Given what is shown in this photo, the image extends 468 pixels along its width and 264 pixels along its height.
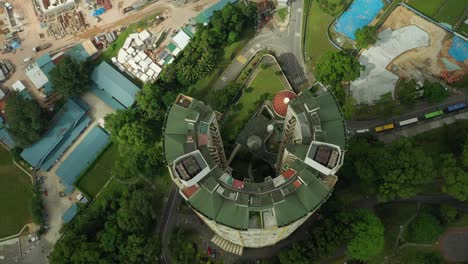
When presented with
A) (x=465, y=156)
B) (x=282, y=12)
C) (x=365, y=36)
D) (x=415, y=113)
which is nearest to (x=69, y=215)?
(x=282, y=12)

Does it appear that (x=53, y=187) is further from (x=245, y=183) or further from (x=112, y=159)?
(x=245, y=183)

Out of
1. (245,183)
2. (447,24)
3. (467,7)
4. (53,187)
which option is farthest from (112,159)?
(467,7)

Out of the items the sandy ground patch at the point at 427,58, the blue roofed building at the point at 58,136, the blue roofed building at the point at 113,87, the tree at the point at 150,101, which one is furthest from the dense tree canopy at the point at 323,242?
the blue roofed building at the point at 58,136

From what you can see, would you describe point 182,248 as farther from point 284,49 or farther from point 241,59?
point 284,49

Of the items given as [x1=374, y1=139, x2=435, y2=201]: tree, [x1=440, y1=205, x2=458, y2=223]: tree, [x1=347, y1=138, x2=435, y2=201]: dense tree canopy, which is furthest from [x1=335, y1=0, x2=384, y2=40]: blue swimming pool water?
[x1=440, y1=205, x2=458, y2=223]: tree

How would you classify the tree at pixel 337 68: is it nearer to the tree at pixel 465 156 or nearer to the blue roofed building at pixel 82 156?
the tree at pixel 465 156
